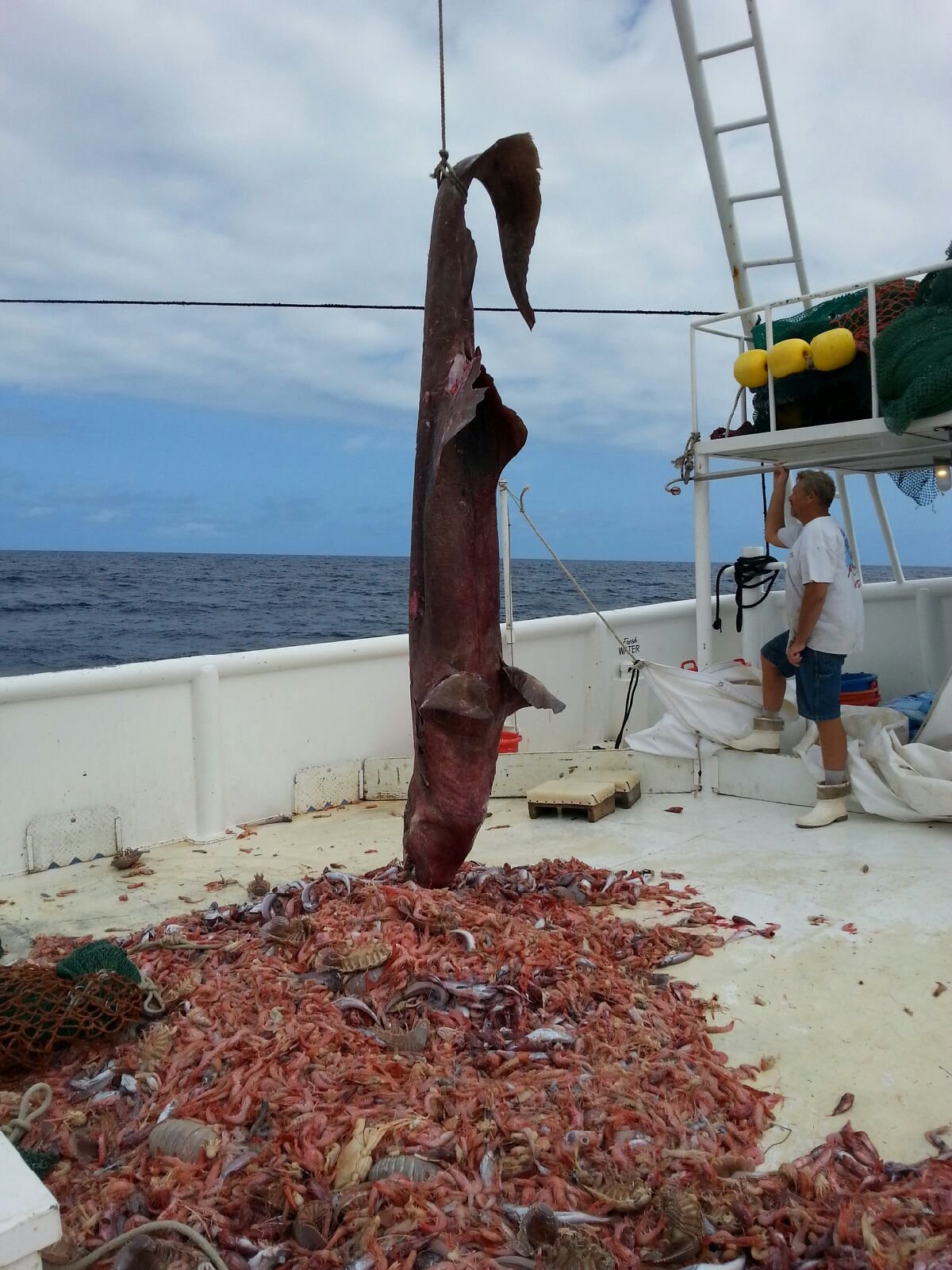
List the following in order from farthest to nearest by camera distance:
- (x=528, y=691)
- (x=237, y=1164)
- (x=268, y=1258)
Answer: (x=528, y=691), (x=237, y=1164), (x=268, y=1258)

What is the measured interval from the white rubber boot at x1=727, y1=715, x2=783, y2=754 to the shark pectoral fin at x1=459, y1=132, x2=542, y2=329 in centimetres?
488

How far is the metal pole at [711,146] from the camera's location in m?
7.89

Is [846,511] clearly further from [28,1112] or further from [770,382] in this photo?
[28,1112]

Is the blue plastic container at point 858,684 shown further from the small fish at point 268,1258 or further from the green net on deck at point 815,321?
the small fish at point 268,1258

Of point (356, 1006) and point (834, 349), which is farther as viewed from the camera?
point (834, 349)

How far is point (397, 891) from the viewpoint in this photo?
4.21 meters

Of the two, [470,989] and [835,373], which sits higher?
[835,373]

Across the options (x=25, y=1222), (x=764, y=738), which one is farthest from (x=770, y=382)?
(x=25, y=1222)

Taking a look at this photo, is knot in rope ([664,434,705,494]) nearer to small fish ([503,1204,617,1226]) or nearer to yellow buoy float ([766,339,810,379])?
yellow buoy float ([766,339,810,379])

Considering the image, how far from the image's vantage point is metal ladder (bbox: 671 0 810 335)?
7887mm

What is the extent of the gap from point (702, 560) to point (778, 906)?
131 inches

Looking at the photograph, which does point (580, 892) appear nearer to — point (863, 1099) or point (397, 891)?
point (397, 891)

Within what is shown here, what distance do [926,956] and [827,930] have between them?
18.4 inches

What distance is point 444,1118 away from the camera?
2.90 m
